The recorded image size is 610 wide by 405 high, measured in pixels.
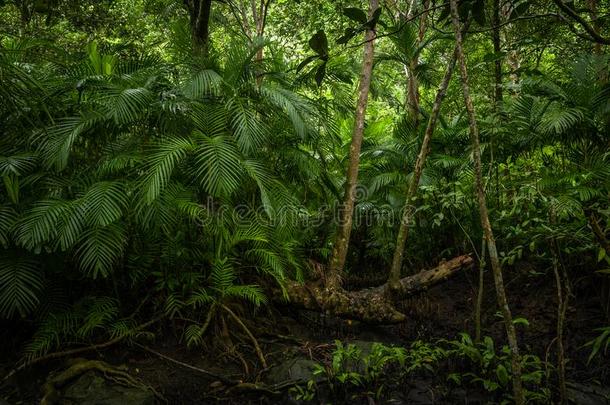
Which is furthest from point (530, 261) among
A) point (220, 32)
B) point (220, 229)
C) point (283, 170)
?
point (220, 32)

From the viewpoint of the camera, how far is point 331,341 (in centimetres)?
438

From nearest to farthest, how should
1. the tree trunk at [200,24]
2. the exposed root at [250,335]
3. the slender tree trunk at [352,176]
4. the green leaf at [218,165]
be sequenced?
the green leaf at [218,165]
the exposed root at [250,335]
the tree trunk at [200,24]
the slender tree trunk at [352,176]

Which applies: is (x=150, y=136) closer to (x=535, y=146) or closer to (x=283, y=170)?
(x=283, y=170)

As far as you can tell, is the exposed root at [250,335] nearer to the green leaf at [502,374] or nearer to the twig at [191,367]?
the twig at [191,367]

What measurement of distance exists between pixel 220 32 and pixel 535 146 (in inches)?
249

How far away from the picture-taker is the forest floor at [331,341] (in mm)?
3449

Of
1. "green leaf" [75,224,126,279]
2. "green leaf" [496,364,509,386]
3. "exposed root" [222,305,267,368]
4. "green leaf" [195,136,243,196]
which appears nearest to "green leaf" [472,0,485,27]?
"green leaf" [195,136,243,196]

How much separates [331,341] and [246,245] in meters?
1.20

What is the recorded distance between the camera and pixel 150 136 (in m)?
3.97

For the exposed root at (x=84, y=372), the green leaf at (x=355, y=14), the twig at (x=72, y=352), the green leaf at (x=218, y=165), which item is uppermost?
the green leaf at (x=355, y=14)

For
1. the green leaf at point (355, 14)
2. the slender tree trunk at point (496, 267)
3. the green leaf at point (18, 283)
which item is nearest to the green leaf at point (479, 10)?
the slender tree trunk at point (496, 267)

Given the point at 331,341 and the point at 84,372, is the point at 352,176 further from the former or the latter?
the point at 84,372

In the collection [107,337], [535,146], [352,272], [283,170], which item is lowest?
[107,337]

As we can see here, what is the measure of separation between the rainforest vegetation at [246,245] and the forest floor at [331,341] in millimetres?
19
